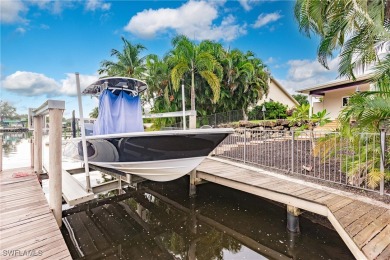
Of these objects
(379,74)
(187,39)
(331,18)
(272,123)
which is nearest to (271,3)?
(187,39)

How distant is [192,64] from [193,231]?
1208 centimetres

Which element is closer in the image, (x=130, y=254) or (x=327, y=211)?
(x=327, y=211)

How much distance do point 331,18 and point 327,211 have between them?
4.69 meters

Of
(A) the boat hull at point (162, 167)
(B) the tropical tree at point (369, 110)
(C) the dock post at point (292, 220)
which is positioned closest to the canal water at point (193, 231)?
(C) the dock post at point (292, 220)

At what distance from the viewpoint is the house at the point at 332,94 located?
12.6 metres

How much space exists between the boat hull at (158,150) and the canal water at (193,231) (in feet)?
3.72

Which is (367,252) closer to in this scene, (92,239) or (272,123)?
(92,239)

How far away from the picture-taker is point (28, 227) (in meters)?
3.13

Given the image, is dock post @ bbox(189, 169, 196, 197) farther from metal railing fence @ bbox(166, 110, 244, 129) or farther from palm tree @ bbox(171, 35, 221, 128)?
metal railing fence @ bbox(166, 110, 244, 129)

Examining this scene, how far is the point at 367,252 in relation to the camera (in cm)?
241

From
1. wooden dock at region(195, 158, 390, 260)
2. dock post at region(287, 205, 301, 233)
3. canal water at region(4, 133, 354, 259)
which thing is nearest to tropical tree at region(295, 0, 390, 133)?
wooden dock at region(195, 158, 390, 260)

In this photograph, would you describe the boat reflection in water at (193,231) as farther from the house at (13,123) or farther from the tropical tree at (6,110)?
the tropical tree at (6,110)

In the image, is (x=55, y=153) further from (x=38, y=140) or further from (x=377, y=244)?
(x=377, y=244)

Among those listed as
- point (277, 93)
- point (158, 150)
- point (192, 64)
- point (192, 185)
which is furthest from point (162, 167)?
point (277, 93)
